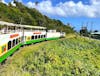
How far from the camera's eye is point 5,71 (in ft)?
85.7

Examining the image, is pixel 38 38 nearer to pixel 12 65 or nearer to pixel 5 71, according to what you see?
pixel 12 65

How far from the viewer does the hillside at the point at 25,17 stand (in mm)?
116387

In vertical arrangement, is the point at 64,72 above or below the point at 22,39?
below

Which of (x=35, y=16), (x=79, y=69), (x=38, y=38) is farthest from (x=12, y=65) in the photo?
(x=35, y=16)

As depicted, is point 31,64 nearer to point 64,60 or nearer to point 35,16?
point 64,60

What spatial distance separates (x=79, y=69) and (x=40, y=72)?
798cm

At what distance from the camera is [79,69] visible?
37.5 metres

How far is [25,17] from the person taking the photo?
13675 cm

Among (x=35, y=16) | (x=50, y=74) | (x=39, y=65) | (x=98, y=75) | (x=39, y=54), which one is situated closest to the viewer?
(x=50, y=74)

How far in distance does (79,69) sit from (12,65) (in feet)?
36.7

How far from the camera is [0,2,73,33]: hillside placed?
11639cm

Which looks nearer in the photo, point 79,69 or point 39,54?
point 79,69

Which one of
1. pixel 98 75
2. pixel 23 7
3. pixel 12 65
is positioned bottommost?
pixel 98 75

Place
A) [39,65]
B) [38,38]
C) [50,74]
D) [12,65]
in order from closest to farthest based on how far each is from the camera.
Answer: [12,65], [50,74], [39,65], [38,38]
